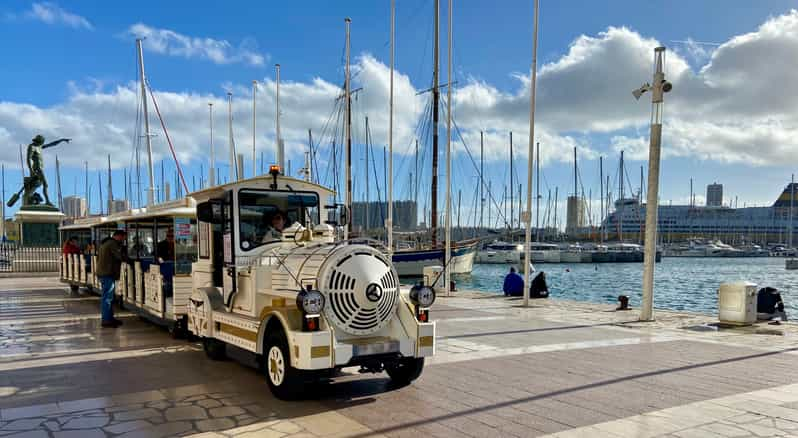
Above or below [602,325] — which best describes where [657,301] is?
below

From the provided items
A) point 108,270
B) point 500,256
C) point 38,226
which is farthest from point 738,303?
point 500,256

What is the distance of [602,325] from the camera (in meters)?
11.8

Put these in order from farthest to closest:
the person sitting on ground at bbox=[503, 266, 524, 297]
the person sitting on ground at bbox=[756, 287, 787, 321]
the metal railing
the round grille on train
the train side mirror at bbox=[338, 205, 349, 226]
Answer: the metal railing < the person sitting on ground at bbox=[503, 266, 524, 297] < the person sitting on ground at bbox=[756, 287, 787, 321] < the train side mirror at bbox=[338, 205, 349, 226] < the round grille on train

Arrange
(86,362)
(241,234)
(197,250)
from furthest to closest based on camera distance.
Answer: (197,250) < (86,362) < (241,234)

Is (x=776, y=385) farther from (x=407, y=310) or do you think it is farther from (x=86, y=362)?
(x=86, y=362)

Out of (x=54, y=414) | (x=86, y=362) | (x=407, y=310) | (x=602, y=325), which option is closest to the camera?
(x=54, y=414)

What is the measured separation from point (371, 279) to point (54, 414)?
3566mm

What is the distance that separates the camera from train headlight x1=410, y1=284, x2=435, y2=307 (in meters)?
6.53

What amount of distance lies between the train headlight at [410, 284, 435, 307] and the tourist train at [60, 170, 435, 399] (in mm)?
12

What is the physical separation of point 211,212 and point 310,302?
2695 millimetres

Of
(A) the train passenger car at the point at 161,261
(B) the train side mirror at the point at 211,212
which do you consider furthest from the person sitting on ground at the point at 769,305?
(A) the train passenger car at the point at 161,261

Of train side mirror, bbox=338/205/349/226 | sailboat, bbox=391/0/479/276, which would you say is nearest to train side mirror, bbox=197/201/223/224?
train side mirror, bbox=338/205/349/226

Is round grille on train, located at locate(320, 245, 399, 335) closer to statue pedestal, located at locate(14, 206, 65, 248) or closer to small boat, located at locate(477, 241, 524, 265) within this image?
statue pedestal, located at locate(14, 206, 65, 248)

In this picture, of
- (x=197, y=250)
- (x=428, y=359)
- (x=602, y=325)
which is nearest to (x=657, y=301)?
(x=602, y=325)
